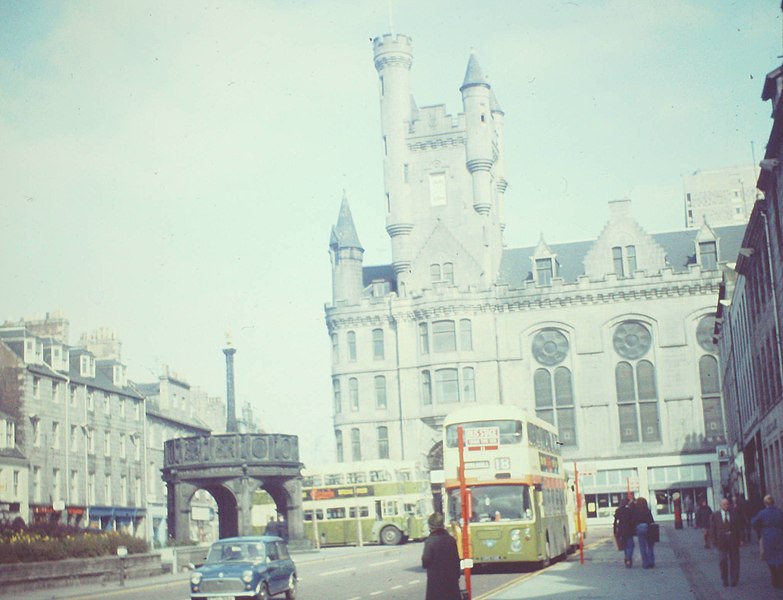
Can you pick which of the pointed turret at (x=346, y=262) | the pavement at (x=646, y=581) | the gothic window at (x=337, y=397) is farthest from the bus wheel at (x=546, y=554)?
the pointed turret at (x=346, y=262)

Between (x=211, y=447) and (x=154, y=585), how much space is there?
1700 cm

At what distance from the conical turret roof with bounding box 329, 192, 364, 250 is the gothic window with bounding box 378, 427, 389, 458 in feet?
48.5

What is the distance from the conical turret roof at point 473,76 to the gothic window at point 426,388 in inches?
875

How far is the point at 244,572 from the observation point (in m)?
22.3

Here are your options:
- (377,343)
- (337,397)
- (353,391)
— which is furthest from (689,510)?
(337,397)

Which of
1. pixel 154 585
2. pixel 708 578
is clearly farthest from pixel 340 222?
pixel 708 578

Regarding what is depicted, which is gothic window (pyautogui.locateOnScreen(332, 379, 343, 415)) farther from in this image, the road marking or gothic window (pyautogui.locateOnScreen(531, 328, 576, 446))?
the road marking

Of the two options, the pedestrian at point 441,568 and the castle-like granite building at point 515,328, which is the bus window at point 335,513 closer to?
the castle-like granite building at point 515,328

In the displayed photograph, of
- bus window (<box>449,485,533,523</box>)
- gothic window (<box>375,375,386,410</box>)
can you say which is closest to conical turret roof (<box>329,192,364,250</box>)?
gothic window (<box>375,375,386,410</box>)

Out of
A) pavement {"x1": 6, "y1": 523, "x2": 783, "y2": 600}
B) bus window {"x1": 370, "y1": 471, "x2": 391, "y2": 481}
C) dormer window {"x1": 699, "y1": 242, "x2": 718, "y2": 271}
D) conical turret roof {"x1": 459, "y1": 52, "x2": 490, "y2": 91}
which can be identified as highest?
conical turret roof {"x1": 459, "y1": 52, "x2": 490, "y2": 91}

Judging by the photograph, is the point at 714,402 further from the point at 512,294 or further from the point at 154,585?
the point at 154,585

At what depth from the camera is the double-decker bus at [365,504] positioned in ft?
193

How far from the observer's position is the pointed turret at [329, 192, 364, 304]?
280 ft

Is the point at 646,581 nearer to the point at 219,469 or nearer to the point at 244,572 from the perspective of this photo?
the point at 244,572
